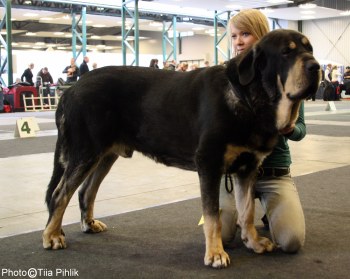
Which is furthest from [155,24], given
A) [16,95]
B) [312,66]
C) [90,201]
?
[312,66]

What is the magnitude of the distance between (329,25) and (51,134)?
26.9 m

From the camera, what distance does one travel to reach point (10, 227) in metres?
3.64

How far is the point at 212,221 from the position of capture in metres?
2.74

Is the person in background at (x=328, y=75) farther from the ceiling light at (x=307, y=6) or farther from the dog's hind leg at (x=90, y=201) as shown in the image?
the dog's hind leg at (x=90, y=201)

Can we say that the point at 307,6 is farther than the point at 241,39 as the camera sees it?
Yes

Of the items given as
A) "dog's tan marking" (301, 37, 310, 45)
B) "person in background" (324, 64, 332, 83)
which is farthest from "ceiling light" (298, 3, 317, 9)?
"dog's tan marking" (301, 37, 310, 45)

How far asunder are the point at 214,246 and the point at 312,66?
3.76 ft

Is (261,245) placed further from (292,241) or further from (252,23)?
(252,23)

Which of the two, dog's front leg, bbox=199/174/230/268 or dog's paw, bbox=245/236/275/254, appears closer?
dog's front leg, bbox=199/174/230/268

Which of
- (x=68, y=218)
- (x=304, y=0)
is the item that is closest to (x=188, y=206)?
(x=68, y=218)

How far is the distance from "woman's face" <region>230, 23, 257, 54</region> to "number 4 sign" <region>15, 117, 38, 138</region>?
733 cm

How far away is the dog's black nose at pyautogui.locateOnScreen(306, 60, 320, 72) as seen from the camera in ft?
7.75

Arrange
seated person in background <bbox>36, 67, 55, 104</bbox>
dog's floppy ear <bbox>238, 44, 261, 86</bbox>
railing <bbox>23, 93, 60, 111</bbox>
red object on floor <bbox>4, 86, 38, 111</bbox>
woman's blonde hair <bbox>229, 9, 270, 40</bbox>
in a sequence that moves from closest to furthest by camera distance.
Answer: dog's floppy ear <bbox>238, 44, 261, 86</bbox>, woman's blonde hair <bbox>229, 9, 270, 40</bbox>, red object on floor <bbox>4, 86, 38, 111</bbox>, railing <bbox>23, 93, 60, 111</bbox>, seated person in background <bbox>36, 67, 55, 104</bbox>

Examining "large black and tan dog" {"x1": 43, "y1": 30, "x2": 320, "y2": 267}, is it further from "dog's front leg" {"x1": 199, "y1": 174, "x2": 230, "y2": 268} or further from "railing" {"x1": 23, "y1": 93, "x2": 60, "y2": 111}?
"railing" {"x1": 23, "y1": 93, "x2": 60, "y2": 111}
